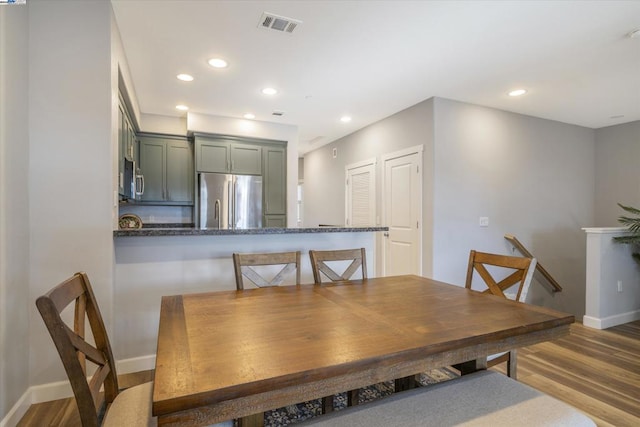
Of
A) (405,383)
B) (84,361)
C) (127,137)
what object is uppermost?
(127,137)

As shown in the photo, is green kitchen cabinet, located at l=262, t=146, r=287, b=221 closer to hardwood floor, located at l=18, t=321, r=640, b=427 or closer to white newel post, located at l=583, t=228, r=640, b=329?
hardwood floor, located at l=18, t=321, r=640, b=427

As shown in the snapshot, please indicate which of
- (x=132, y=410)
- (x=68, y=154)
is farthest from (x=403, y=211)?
(x=132, y=410)

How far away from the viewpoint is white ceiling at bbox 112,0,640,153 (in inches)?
87.4

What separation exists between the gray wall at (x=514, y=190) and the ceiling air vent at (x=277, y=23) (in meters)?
2.14

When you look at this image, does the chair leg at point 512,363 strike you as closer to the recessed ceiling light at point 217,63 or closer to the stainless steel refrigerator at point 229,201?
the recessed ceiling light at point 217,63

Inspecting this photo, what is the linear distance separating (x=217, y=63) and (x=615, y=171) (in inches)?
226

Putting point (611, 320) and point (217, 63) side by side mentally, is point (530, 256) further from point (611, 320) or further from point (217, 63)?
point (217, 63)

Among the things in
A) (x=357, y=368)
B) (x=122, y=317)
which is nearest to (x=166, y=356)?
(x=357, y=368)

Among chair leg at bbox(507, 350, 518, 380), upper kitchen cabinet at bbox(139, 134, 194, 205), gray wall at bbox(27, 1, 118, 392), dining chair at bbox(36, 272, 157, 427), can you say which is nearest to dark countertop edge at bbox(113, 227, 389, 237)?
gray wall at bbox(27, 1, 118, 392)

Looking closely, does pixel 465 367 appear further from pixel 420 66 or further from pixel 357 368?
pixel 420 66

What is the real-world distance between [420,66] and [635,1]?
1451mm

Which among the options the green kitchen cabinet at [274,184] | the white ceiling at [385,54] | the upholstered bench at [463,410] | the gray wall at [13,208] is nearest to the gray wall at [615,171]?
the white ceiling at [385,54]

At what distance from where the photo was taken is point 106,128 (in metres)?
2.20

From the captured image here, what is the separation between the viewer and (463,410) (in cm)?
115
